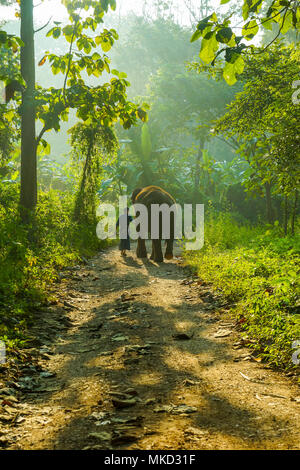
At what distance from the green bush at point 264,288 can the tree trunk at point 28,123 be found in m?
3.62

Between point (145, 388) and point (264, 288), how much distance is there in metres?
2.58

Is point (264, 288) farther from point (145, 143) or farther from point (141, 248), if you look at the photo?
point (145, 143)

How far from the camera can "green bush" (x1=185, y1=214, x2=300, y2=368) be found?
405 centimetres

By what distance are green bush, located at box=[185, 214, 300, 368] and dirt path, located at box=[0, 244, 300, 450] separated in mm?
218

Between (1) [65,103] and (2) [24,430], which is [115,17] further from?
(2) [24,430]

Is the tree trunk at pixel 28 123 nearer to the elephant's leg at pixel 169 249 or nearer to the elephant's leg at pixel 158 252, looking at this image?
the elephant's leg at pixel 158 252

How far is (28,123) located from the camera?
318 inches

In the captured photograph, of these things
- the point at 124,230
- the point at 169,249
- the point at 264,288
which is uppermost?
the point at 124,230

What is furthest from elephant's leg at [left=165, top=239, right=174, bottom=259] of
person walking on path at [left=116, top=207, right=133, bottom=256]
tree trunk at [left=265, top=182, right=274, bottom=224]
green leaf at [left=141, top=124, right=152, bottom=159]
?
green leaf at [left=141, top=124, right=152, bottom=159]

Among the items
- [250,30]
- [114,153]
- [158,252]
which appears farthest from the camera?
[114,153]

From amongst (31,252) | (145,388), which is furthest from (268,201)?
(145,388)

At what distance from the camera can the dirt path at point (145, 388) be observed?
8.23 ft

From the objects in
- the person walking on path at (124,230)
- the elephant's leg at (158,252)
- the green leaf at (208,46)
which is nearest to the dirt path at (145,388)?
the green leaf at (208,46)

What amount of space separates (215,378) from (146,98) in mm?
22246
